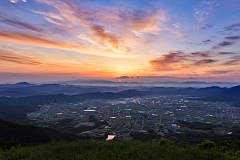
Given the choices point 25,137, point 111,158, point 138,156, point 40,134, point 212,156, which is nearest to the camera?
point 111,158

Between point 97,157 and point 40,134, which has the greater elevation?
point 97,157

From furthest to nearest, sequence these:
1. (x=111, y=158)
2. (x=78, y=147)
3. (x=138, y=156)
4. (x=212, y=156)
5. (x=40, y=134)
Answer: (x=40, y=134) < (x=78, y=147) < (x=212, y=156) < (x=138, y=156) < (x=111, y=158)

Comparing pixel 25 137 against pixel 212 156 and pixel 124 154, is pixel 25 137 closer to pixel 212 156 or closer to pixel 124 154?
pixel 124 154

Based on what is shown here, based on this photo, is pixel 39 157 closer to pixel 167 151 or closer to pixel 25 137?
pixel 167 151

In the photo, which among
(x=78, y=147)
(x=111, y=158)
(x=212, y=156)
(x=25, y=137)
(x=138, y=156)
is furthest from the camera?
(x=25, y=137)

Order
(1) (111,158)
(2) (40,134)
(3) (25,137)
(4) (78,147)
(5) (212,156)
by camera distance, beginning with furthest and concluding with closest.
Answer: (2) (40,134) < (3) (25,137) < (4) (78,147) < (5) (212,156) < (1) (111,158)

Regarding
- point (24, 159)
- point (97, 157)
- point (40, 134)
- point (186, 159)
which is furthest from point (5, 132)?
point (186, 159)

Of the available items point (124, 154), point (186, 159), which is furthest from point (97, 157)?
point (186, 159)

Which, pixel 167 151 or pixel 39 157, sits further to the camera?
pixel 167 151

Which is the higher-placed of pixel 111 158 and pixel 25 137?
pixel 111 158
